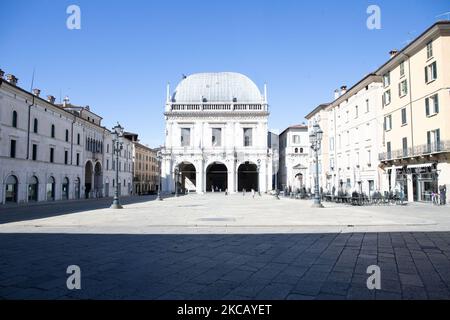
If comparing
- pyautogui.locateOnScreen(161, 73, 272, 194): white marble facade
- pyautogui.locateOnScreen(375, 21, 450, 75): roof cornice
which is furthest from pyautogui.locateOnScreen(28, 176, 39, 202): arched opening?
pyautogui.locateOnScreen(375, 21, 450, 75): roof cornice

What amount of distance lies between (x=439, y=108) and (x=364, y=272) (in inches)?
1012

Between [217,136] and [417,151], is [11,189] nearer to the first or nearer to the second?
[417,151]

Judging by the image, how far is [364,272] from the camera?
577 cm

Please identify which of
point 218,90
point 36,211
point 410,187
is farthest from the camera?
point 218,90

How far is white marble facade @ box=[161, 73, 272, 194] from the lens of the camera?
6231cm

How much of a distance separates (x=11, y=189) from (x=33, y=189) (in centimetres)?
342

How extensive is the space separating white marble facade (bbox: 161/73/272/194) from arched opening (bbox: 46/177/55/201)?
25.5 metres

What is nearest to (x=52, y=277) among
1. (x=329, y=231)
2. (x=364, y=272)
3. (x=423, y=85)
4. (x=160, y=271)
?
(x=160, y=271)

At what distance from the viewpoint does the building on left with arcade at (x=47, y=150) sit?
2933cm

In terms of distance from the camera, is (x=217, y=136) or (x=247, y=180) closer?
(x=217, y=136)

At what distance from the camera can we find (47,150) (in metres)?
35.8

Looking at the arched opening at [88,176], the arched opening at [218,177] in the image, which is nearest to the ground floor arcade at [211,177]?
the arched opening at [218,177]

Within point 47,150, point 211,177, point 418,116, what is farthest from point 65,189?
point 418,116
